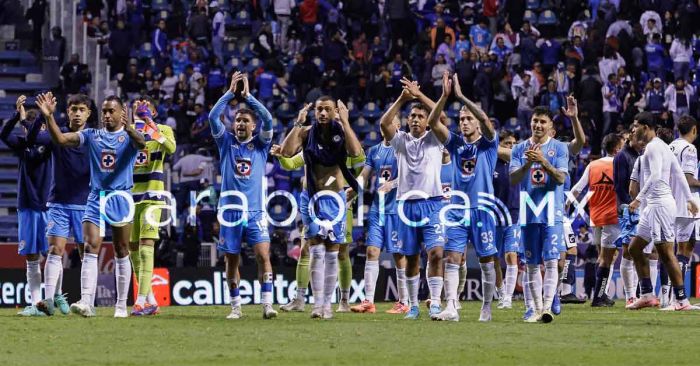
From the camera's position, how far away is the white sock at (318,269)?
56.2ft

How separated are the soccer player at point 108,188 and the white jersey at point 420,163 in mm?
3247

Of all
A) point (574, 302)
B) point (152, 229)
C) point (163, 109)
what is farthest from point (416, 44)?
point (152, 229)

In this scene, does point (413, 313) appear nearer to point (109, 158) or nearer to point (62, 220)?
point (109, 158)

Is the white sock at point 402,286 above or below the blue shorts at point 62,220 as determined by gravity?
below

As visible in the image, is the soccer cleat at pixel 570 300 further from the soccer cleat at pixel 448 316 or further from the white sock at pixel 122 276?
the white sock at pixel 122 276

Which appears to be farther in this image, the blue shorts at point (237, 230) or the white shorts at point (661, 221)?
the white shorts at point (661, 221)

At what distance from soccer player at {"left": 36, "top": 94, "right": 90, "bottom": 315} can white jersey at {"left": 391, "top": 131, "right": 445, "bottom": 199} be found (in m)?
4.12

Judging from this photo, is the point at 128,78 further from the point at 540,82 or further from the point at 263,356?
the point at 263,356

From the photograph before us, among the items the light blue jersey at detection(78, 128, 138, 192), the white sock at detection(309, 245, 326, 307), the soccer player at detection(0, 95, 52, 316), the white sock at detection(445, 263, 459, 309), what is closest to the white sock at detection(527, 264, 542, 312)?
the white sock at detection(445, 263, 459, 309)

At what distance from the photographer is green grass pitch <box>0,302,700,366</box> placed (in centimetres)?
1238

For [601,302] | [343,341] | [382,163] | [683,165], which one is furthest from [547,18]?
[343,341]

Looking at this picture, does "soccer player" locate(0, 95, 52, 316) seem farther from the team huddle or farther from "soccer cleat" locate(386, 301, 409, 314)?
"soccer cleat" locate(386, 301, 409, 314)

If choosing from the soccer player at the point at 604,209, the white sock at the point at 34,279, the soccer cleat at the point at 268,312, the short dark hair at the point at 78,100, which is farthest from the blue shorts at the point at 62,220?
the soccer player at the point at 604,209

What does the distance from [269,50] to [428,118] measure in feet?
67.2
